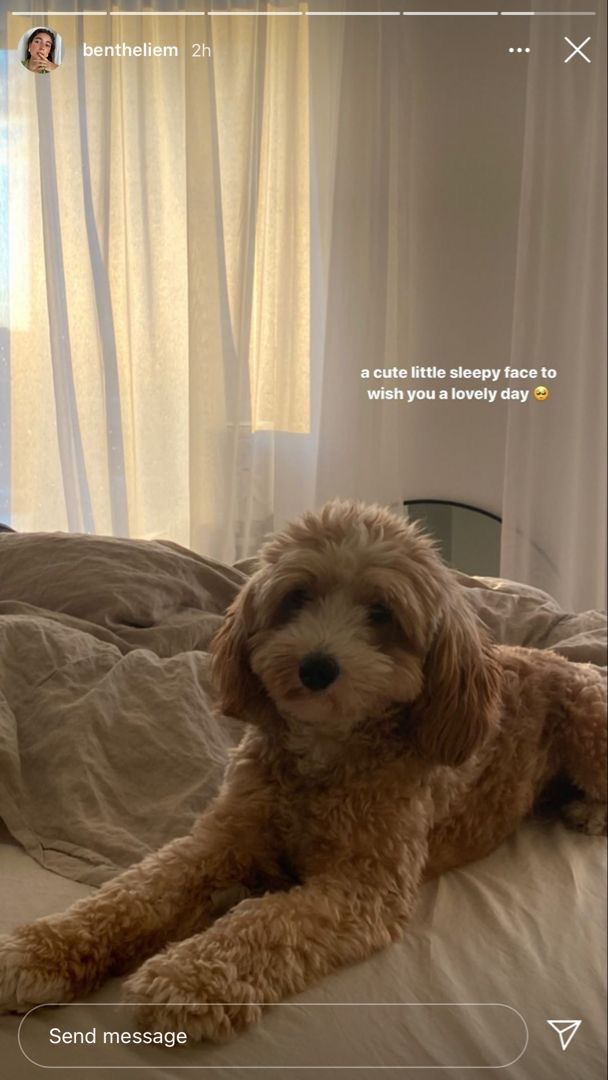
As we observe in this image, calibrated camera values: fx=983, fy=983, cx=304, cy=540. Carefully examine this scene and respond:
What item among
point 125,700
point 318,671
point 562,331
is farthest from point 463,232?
point 125,700

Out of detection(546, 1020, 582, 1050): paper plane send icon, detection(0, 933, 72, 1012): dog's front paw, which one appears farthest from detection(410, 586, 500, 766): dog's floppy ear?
detection(0, 933, 72, 1012): dog's front paw

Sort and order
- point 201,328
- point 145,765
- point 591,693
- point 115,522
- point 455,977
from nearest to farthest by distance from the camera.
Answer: point 455,977, point 591,693, point 145,765, point 201,328, point 115,522

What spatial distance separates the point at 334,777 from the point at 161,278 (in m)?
0.58

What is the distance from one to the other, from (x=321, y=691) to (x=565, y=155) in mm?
548

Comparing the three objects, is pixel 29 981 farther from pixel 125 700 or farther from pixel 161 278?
pixel 161 278

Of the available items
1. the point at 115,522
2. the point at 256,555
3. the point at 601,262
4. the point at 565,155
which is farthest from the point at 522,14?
the point at 115,522

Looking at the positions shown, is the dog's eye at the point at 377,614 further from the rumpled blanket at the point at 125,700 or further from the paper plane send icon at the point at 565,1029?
the paper plane send icon at the point at 565,1029

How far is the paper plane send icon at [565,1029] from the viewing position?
0.72 metres

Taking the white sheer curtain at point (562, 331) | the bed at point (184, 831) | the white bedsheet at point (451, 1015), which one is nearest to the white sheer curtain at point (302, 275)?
the white sheer curtain at point (562, 331)

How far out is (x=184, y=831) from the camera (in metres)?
0.93

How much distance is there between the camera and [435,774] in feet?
2.97

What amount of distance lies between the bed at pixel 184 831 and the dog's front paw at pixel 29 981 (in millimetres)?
10

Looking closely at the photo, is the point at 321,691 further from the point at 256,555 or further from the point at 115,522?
the point at 115,522

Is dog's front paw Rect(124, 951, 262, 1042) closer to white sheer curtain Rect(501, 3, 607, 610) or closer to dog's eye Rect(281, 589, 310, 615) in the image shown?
dog's eye Rect(281, 589, 310, 615)
